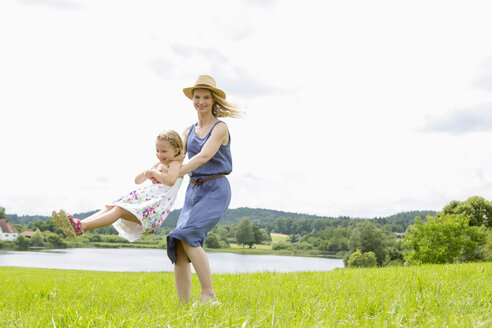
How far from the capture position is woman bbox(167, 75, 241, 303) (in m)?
4.01

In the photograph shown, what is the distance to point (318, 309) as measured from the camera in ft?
9.86

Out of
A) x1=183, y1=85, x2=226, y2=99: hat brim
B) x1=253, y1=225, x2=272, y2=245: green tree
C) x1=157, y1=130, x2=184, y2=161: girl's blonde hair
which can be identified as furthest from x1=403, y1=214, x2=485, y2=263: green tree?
x1=253, y1=225, x2=272, y2=245: green tree

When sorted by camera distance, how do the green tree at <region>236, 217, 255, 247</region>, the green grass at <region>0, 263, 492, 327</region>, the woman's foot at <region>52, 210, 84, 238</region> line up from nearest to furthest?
the green grass at <region>0, 263, 492, 327</region> < the woman's foot at <region>52, 210, 84, 238</region> < the green tree at <region>236, 217, 255, 247</region>

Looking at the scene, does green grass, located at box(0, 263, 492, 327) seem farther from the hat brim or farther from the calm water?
the calm water

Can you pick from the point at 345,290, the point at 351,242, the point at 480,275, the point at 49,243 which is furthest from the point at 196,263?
the point at 49,243

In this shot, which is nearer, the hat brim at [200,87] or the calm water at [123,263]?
the hat brim at [200,87]

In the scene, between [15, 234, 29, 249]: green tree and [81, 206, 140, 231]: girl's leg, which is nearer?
[81, 206, 140, 231]: girl's leg

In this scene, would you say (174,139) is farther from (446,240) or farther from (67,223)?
(446,240)

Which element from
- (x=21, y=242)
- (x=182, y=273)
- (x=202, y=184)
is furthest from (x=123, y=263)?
(x=21, y=242)

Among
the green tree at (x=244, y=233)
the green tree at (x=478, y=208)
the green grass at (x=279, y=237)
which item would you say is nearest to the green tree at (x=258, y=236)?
the green tree at (x=244, y=233)

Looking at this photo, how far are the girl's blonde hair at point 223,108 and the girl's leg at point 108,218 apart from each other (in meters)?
1.43

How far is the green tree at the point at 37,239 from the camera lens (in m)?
99.9

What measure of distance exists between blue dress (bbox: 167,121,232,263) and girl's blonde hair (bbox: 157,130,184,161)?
0.15 m

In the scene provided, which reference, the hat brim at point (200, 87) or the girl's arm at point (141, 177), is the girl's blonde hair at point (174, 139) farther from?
the hat brim at point (200, 87)
